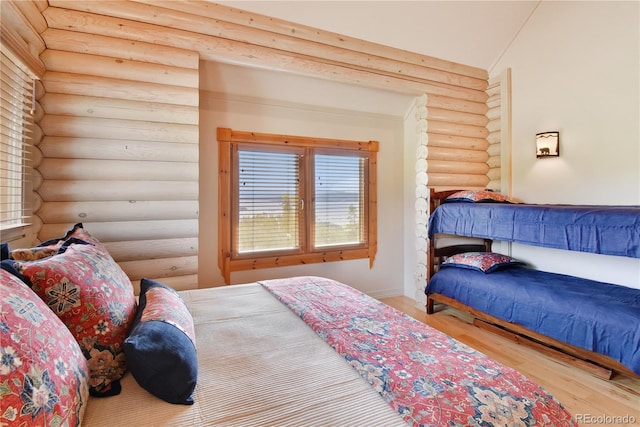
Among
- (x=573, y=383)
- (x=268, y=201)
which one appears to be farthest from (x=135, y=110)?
(x=573, y=383)

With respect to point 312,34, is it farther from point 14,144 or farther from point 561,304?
point 561,304

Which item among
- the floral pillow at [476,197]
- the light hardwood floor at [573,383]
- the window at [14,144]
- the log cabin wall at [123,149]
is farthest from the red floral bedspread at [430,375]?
the floral pillow at [476,197]

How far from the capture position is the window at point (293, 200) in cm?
334

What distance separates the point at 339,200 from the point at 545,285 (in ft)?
7.18

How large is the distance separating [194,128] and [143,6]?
939 millimetres

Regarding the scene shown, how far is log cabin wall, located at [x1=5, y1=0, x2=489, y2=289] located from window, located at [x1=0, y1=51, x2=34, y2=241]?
0.12 meters

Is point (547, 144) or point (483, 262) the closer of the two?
point (483, 262)

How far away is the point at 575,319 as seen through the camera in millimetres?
2328

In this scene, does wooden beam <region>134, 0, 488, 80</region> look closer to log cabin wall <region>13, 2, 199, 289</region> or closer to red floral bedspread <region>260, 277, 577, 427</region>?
log cabin wall <region>13, 2, 199, 289</region>

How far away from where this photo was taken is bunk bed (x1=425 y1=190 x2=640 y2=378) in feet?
7.00

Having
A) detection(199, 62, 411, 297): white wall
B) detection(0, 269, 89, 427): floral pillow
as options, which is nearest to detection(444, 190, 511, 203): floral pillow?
detection(199, 62, 411, 297): white wall

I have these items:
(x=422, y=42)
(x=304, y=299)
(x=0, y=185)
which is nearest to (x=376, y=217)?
(x=422, y=42)

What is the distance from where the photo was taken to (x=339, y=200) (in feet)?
12.9

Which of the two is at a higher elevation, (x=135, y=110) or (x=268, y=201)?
(x=135, y=110)
